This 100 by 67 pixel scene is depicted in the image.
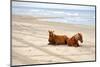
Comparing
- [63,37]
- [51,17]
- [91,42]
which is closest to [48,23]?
[51,17]

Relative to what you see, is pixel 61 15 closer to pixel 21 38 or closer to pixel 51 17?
pixel 51 17

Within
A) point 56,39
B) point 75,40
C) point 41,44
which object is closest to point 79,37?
point 75,40

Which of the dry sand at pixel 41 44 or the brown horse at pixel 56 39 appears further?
the brown horse at pixel 56 39

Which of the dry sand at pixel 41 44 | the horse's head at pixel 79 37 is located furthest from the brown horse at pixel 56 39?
the horse's head at pixel 79 37

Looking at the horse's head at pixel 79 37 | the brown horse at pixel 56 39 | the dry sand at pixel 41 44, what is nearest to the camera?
the dry sand at pixel 41 44

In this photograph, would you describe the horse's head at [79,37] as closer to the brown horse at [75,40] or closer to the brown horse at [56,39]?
the brown horse at [75,40]

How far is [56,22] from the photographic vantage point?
A: 2.48 meters

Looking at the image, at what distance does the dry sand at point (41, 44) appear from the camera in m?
2.30

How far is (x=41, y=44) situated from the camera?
7.89 feet

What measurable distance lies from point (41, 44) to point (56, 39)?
201 millimetres

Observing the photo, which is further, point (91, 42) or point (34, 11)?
point (91, 42)

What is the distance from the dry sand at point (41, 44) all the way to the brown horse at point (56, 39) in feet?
0.16

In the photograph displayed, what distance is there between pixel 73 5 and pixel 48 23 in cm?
41

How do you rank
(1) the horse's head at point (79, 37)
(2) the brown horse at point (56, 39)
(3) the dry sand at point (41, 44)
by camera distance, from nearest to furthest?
(3) the dry sand at point (41, 44)
(2) the brown horse at point (56, 39)
(1) the horse's head at point (79, 37)
